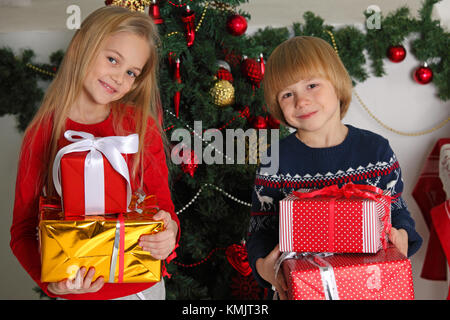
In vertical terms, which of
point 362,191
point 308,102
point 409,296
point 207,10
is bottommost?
point 409,296

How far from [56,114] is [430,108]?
5.96 ft

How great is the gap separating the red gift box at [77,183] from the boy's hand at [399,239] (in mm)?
713

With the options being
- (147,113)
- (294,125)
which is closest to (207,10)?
(147,113)

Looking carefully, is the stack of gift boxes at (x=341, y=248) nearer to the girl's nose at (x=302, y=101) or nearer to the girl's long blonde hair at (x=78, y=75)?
the girl's nose at (x=302, y=101)

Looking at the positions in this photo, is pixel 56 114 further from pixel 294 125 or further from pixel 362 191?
pixel 362 191

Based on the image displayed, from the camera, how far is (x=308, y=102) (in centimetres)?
126

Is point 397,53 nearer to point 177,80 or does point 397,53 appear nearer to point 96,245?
point 177,80

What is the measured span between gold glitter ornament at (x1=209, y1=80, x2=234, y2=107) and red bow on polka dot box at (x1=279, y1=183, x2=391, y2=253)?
77cm

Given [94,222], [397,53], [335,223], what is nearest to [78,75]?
→ [94,222]

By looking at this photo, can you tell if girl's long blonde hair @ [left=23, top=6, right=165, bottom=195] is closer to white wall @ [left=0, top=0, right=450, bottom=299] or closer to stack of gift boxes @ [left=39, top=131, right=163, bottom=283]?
stack of gift boxes @ [left=39, top=131, right=163, bottom=283]

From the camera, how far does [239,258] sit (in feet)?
6.06

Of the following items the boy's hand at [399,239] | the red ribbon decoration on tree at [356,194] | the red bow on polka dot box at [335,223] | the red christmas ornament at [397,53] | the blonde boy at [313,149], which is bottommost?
the boy's hand at [399,239]

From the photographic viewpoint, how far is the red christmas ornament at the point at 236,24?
5.61 feet

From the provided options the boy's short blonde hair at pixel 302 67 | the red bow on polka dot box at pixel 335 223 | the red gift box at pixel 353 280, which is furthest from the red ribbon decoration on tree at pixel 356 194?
the boy's short blonde hair at pixel 302 67
